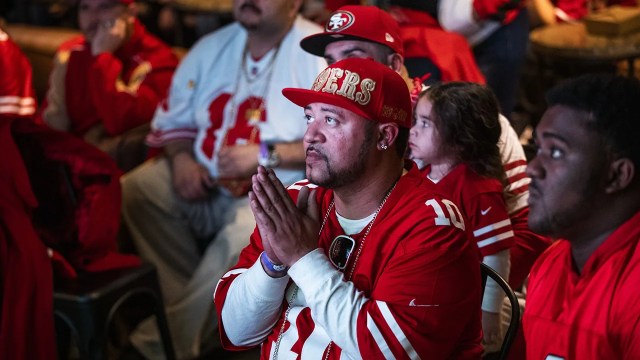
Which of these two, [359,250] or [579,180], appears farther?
[359,250]

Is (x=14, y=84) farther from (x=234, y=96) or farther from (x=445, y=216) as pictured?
(x=445, y=216)

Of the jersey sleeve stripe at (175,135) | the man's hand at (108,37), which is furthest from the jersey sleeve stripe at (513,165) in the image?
the man's hand at (108,37)

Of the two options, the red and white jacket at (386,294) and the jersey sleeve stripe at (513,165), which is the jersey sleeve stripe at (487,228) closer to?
the jersey sleeve stripe at (513,165)

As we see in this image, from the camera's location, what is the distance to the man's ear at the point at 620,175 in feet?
5.30

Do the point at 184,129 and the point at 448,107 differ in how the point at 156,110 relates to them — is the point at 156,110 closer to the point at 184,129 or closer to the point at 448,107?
the point at 184,129

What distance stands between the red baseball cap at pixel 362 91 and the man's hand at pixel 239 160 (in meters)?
1.39

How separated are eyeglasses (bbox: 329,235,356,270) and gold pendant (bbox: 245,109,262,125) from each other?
5.10ft

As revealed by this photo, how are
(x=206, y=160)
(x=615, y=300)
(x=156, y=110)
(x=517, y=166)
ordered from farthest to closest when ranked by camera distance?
(x=156, y=110) < (x=206, y=160) < (x=517, y=166) < (x=615, y=300)

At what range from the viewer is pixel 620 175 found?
163 centimetres

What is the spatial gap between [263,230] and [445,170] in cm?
71

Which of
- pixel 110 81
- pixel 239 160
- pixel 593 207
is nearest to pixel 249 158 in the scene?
pixel 239 160

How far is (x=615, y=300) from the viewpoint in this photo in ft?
5.26

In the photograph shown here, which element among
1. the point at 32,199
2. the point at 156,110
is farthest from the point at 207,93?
the point at 32,199

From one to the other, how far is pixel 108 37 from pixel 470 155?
2097 mm
